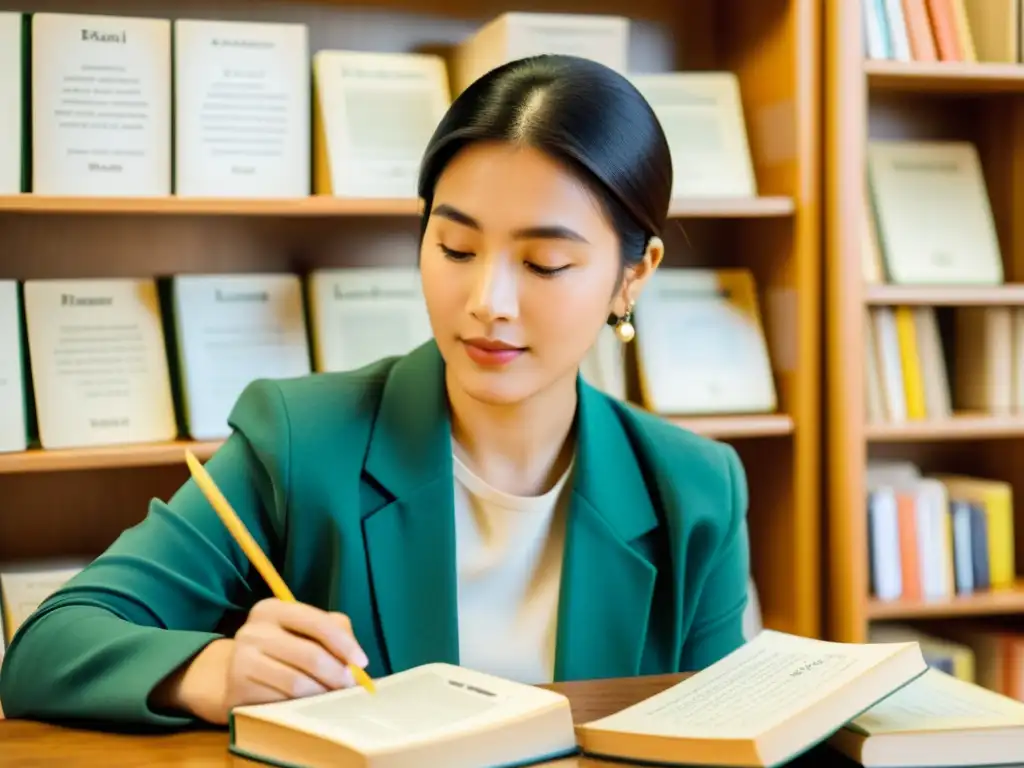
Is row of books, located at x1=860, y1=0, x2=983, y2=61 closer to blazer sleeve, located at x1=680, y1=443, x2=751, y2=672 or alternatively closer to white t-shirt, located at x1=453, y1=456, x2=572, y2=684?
blazer sleeve, located at x1=680, y1=443, x2=751, y2=672

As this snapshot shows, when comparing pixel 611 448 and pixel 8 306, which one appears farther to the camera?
pixel 8 306

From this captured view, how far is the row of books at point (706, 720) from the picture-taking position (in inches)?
34.4

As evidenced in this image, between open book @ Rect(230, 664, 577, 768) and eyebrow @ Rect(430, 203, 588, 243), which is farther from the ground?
eyebrow @ Rect(430, 203, 588, 243)

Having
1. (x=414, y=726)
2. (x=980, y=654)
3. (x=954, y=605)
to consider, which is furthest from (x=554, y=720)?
(x=980, y=654)

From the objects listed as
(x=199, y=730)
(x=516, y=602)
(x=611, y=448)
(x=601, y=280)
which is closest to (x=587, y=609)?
(x=516, y=602)

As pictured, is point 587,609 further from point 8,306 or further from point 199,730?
point 8,306

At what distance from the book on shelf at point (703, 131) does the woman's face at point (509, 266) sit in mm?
1162

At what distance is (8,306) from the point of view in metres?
2.19

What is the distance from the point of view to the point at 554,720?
3.04ft

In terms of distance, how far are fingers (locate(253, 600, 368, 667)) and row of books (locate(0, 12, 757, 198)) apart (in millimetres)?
1326

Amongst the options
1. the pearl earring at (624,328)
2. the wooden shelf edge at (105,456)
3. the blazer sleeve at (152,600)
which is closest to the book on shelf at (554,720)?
the blazer sleeve at (152,600)

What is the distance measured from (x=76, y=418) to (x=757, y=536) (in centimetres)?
138

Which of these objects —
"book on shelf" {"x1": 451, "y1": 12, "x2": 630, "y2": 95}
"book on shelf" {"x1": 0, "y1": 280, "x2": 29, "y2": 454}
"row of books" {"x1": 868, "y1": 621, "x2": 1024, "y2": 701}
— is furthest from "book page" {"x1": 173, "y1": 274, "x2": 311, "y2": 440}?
"row of books" {"x1": 868, "y1": 621, "x2": 1024, "y2": 701}

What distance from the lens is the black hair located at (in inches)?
51.3
